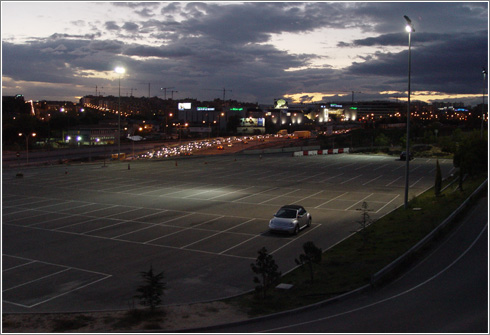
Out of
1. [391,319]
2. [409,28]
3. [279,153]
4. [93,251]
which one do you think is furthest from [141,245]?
[279,153]

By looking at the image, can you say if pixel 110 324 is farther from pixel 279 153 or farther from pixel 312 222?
pixel 279 153

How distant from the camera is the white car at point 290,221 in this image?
72.9 feet

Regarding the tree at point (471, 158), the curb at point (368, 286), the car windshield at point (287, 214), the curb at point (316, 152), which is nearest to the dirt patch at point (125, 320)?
the curb at point (368, 286)

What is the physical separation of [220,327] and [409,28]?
864 inches

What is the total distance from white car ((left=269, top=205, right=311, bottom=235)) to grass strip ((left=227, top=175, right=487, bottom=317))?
267cm

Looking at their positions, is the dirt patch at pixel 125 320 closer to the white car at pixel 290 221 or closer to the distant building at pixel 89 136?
the white car at pixel 290 221

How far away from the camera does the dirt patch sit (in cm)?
1134

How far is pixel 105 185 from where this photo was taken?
4206 cm

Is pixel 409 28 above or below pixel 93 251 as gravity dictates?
above

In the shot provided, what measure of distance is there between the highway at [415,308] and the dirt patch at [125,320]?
83 centimetres

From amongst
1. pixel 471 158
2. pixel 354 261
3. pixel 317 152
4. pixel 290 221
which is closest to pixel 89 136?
pixel 317 152

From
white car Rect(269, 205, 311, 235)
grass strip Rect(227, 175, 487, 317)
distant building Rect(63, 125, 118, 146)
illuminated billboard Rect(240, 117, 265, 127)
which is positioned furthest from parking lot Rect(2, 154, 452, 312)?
illuminated billboard Rect(240, 117, 265, 127)

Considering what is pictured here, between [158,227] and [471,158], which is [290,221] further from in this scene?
[471,158]

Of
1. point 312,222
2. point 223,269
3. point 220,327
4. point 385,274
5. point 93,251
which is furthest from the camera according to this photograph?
point 312,222
